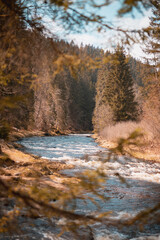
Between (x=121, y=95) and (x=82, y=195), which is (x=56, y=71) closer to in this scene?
(x=82, y=195)

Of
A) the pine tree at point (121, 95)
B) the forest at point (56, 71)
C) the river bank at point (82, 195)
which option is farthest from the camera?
the pine tree at point (121, 95)

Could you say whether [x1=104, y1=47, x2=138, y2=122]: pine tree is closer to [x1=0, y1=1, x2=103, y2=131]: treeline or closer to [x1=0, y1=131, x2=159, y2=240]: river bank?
[x1=0, y1=1, x2=103, y2=131]: treeline

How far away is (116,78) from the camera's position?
96.3ft

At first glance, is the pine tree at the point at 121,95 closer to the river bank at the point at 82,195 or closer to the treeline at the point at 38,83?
the treeline at the point at 38,83

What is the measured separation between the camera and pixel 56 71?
2.09 m

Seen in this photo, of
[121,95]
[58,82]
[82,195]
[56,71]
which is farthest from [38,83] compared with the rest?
[58,82]

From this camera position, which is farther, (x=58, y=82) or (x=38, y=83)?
(x=58, y=82)

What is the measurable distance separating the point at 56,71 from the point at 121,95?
1078 inches

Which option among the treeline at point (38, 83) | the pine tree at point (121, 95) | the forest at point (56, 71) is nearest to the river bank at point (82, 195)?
the forest at point (56, 71)

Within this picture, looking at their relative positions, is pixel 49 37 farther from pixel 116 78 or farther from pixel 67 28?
pixel 116 78

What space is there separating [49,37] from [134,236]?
382 cm

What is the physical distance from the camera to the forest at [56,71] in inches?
92.4

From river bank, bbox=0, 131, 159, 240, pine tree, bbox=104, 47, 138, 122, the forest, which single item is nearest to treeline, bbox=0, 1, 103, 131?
the forest

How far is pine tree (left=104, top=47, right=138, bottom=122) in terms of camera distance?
27.5 meters
